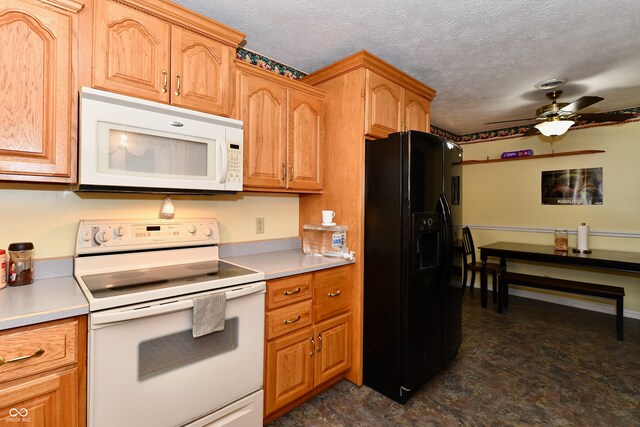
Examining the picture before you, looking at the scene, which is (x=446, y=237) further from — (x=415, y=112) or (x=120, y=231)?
(x=120, y=231)

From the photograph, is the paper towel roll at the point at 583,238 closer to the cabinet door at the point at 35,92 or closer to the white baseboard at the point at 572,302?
the white baseboard at the point at 572,302

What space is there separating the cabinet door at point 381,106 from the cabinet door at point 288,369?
148 centimetres

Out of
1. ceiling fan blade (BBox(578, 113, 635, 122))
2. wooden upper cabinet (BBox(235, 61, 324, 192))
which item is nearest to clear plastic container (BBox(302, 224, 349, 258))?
wooden upper cabinet (BBox(235, 61, 324, 192))

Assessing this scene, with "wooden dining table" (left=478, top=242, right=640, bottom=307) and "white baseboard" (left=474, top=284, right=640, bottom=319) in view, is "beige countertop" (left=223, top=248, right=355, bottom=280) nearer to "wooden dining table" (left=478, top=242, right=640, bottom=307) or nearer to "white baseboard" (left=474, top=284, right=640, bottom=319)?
"wooden dining table" (left=478, top=242, right=640, bottom=307)

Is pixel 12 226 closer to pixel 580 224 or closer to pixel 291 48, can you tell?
pixel 291 48

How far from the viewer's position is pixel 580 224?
3832 millimetres

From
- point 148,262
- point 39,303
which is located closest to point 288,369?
point 148,262

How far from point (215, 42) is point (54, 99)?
848mm

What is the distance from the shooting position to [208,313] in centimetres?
141

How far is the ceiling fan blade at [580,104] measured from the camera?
2.48 metres

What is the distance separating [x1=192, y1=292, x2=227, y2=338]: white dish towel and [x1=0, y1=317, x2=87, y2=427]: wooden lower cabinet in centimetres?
40

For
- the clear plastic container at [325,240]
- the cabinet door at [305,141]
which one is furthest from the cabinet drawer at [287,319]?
the cabinet door at [305,141]

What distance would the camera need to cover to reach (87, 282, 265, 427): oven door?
119cm

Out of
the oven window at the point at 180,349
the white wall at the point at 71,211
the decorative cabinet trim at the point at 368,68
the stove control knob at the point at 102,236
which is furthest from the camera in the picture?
the decorative cabinet trim at the point at 368,68
